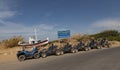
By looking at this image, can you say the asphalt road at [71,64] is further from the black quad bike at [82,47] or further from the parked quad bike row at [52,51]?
the black quad bike at [82,47]

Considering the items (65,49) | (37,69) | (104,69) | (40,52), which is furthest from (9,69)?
(65,49)

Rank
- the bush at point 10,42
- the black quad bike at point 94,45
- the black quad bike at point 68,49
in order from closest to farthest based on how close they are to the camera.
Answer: the black quad bike at point 68,49
the black quad bike at point 94,45
the bush at point 10,42

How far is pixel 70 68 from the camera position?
1473 centimetres

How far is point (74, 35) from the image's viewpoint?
52219mm

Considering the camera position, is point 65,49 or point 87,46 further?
point 87,46

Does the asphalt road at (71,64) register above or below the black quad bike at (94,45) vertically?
below

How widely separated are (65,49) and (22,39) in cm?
1908

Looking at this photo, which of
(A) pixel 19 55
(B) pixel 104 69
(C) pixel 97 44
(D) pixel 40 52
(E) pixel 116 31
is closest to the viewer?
(B) pixel 104 69

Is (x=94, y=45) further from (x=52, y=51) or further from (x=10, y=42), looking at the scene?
(x=10, y=42)

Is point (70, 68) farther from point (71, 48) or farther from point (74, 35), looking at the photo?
point (74, 35)

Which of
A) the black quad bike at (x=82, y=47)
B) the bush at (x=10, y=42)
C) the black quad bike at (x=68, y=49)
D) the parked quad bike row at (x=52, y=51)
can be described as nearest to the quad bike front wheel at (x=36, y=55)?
the parked quad bike row at (x=52, y=51)

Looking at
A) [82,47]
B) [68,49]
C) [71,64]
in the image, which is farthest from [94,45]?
[71,64]

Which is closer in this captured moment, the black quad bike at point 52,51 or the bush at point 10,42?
the black quad bike at point 52,51

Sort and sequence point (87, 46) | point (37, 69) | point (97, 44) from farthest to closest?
1. point (97, 44)
2. point (87, 46)
3. point (37, 69)
